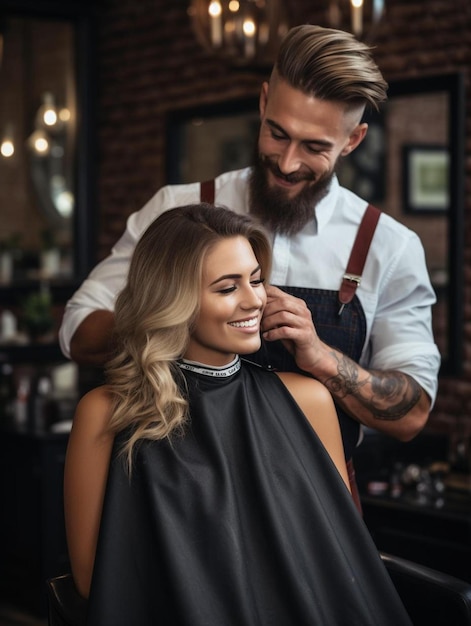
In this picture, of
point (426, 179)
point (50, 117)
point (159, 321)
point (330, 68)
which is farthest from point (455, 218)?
point (50, 117)

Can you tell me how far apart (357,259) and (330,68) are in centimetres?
43

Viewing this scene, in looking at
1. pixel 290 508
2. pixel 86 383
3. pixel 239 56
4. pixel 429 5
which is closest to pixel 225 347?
pixel 290 508

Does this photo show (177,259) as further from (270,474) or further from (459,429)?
(459,429)

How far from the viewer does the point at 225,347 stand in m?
1.89

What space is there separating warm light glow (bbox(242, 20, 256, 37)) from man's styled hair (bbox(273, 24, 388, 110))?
1.11 metres

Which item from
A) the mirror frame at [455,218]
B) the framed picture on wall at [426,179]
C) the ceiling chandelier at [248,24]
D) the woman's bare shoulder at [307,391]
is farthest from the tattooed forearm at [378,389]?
the framed picture on wall at [426,179]

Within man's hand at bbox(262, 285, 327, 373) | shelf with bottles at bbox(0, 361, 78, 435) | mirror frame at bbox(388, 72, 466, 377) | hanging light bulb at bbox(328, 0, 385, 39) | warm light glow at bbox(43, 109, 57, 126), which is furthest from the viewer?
warm light glow at bbox(43, 109, 57, 126)

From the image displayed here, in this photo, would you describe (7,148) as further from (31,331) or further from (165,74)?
(31,331)

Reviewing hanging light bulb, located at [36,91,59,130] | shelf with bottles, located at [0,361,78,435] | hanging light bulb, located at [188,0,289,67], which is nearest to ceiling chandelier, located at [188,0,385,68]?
hanging light bulb, located at [188,0,289,67]

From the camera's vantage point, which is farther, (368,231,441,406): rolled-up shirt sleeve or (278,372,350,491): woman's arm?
(368,231,441,406): rolled-up shirt sleeve

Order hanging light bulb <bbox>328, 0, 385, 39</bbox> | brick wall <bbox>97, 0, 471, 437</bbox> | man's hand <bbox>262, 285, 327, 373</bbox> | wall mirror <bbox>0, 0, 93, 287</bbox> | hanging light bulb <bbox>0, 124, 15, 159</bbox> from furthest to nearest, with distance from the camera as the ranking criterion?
1. hanging light bulb <bbox>0, 124, 15, 159</bbox>
2. wall mirror <bbox>0, 0, 93, 287</bbox>
3. brick wall <bbox>97, 0, 471, 437</bbox>
4. hanging light bulb <bbox>328, 0, 385, 39</bbox>
5. man's hand <bbox>262, 285, 327, 373</bbox>

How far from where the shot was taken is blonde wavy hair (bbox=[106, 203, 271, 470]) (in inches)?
72.4

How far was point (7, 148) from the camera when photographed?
6.10 metres

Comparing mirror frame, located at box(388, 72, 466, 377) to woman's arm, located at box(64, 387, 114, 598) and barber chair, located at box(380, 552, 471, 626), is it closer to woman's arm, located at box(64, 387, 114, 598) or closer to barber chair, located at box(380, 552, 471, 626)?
barber chair, located at box(380, 552, 471, 626)
